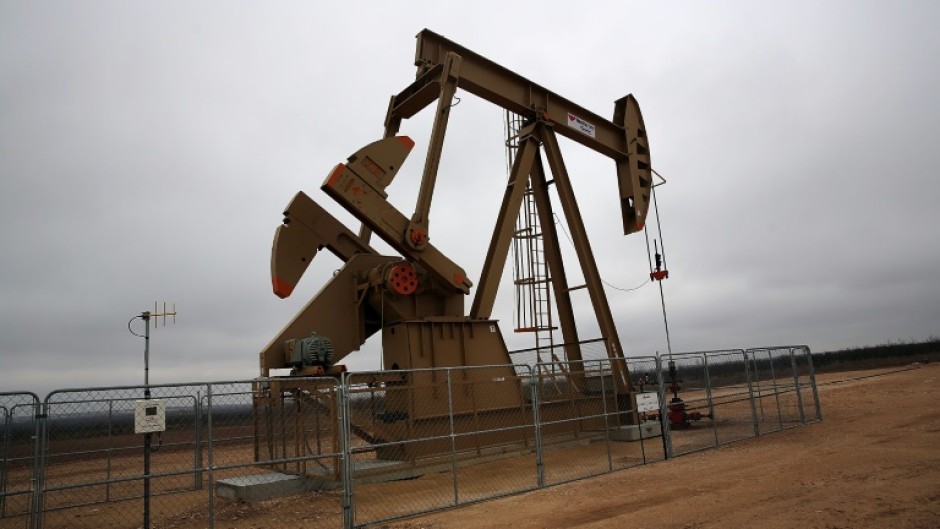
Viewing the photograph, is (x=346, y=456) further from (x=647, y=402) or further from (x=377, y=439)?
(x=647, y=402)

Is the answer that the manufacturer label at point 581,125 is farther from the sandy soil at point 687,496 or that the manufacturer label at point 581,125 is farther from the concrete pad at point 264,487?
the concrete pad at point 264,487

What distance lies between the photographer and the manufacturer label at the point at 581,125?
14.1m

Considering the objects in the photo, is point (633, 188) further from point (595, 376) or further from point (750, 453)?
point (750, 453)

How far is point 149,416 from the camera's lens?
20.6 feet

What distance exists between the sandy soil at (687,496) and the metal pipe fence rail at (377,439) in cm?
8

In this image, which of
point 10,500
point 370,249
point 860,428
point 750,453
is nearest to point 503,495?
point 750,453

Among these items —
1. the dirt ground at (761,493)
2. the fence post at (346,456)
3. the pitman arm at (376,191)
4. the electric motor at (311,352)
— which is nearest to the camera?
the dirt ground at (761,493)

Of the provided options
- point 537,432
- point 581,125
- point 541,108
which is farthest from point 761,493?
point 581,125

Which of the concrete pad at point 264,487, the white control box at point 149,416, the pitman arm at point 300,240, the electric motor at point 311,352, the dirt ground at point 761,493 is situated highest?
the pitman arm at point 300,240

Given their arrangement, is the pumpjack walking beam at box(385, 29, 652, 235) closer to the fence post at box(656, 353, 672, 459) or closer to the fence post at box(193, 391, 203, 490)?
the fence post at box(656, 353, 672, 459)

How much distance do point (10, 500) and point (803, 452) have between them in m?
12.7

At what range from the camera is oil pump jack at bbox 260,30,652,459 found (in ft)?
32.6

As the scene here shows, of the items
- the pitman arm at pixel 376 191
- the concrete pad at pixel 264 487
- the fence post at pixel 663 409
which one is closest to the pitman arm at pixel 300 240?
the pitman arm at pixel 376 191

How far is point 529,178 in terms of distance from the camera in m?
14.0
